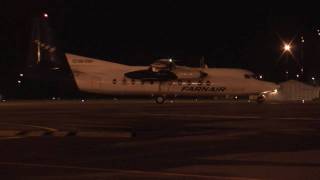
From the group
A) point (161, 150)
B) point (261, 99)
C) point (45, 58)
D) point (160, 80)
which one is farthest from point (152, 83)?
point (161, 150)

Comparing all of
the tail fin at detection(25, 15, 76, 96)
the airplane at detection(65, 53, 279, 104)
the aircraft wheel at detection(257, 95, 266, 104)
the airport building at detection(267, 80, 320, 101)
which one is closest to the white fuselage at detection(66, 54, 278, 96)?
the airplane at detection(65, 53, 279, 104)

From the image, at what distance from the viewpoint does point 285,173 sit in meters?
12.6

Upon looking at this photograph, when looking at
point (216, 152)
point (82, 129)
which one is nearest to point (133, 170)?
→ point (216, 152)

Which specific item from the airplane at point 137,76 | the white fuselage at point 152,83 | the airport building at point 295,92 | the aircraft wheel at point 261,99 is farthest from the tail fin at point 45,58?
the airport building at point 295,92

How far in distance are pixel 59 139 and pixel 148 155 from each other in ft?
16.4

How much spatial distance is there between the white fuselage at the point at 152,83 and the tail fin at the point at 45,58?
190 centimetres

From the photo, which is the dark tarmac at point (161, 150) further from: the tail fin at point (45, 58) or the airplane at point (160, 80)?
the tail fin at point (45, 58)

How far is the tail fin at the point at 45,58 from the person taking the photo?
5234cm

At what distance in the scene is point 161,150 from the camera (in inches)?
663

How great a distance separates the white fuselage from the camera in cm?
5100

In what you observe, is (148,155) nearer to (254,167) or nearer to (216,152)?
(216,152)

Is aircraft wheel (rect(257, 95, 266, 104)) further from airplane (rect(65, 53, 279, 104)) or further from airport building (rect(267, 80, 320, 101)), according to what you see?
airport building (rect(267, 80, 320, 101))

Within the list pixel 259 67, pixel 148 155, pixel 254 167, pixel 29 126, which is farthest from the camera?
pixel 259 67

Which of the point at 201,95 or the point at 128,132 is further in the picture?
the point at 201,95
